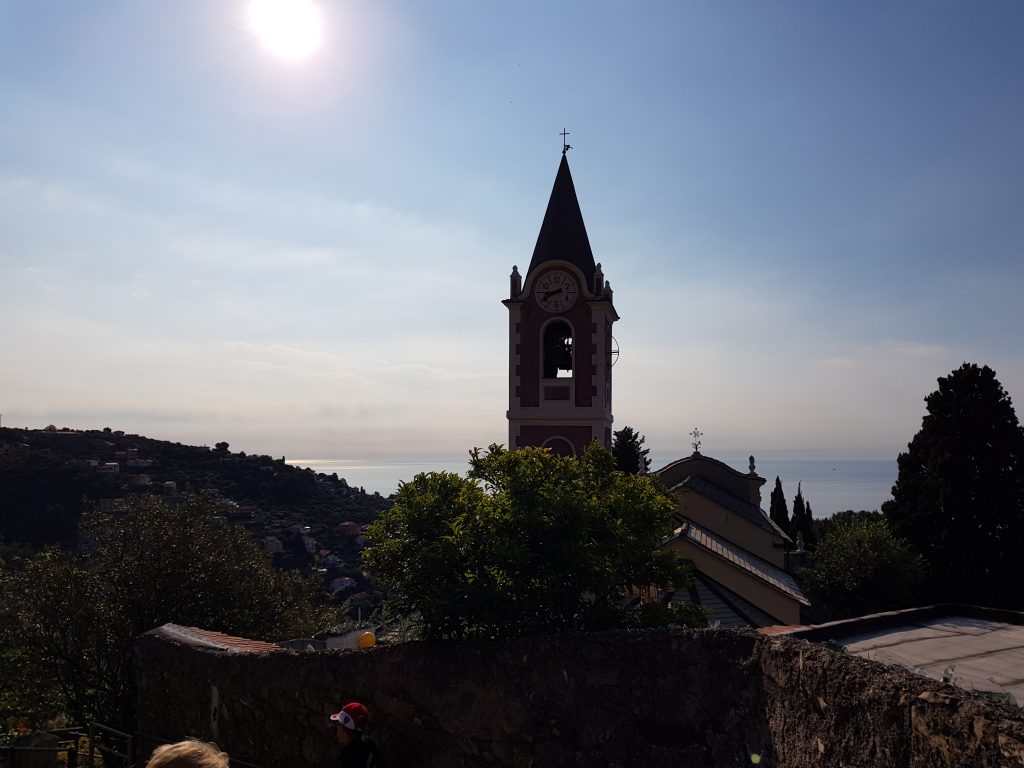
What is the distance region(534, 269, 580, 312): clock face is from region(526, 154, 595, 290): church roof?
42cm

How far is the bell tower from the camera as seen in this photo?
2028 centimetres

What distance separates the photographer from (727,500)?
24.5 metres

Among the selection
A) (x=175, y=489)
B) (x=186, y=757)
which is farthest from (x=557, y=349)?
(x=175, y=489)

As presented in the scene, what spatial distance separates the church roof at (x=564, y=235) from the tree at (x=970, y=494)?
38.3ft

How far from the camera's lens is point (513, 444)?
20.6 m

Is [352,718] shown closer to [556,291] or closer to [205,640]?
A: [205,640]

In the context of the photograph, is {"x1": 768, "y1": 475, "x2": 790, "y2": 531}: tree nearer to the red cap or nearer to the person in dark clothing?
the red cap

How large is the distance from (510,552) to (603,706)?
1.78m

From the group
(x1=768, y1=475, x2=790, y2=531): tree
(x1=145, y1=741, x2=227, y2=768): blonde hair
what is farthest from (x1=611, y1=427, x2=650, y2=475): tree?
(x1=145, y1=741, x2=227, y2=768): blonde hair

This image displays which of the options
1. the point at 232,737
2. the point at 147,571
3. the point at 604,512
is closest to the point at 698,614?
the point at 604,512

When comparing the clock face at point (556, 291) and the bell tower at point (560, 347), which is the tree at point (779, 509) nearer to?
the bell tower at point (560, 347)

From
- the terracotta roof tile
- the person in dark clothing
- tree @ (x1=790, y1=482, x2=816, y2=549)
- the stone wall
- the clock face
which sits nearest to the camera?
the stone wall

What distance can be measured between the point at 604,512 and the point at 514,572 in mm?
1386

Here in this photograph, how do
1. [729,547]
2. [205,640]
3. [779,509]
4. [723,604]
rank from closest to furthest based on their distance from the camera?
[205,640] < [723,604] < [729,547] < [779,509]
